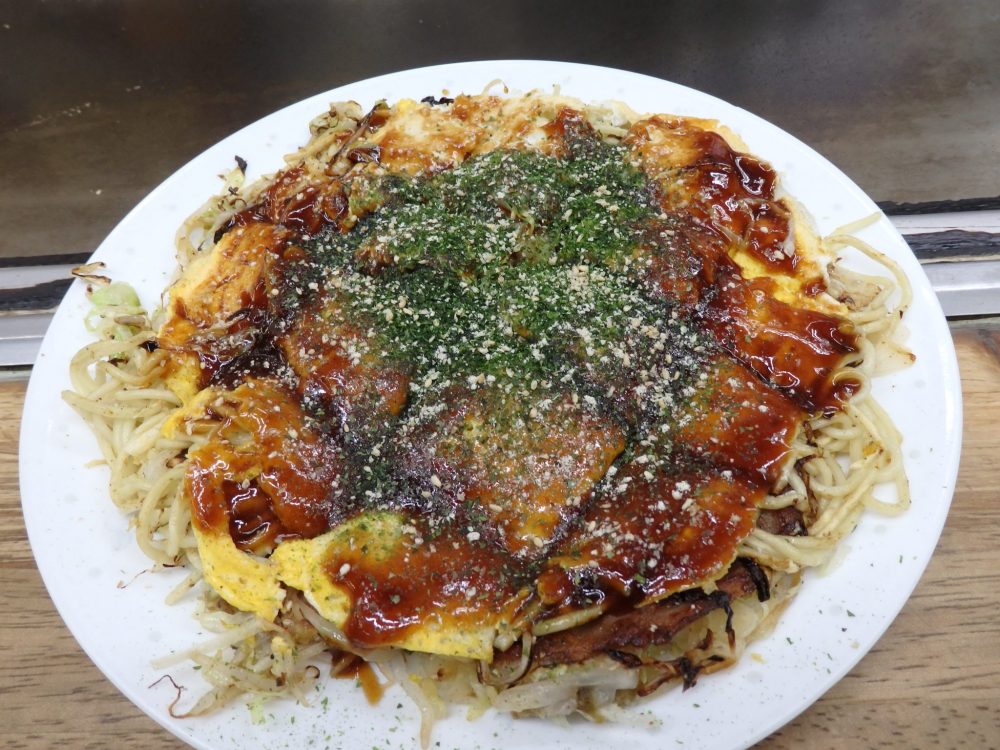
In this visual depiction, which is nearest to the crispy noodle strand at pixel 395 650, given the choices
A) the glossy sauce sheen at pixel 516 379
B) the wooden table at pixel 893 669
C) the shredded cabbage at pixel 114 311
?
the shredded cabbage at pixel 114 311

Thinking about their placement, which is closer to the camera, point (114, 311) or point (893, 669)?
point (893, 669)

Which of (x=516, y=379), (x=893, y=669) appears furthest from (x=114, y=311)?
(x=893, y=669)

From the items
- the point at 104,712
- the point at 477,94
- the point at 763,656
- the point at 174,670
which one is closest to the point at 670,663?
the point at 763,656

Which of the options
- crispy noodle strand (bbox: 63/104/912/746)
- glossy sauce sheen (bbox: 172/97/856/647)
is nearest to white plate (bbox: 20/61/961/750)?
crispy noodle strand (bbox: 63/104/912/746)

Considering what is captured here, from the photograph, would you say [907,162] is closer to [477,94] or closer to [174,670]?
[477,94]

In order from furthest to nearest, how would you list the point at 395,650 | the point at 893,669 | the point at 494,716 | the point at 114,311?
the point at 114,311
the point at 893,669
the point at 395,650
the point at 494,716

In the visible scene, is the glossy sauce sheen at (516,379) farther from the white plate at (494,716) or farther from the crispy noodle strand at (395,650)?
the white plate at (494,716)

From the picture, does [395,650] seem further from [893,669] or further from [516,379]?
[893,669]

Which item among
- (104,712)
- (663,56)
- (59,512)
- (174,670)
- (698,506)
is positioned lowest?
(104,712)
